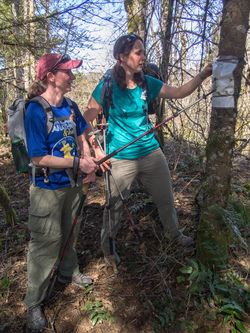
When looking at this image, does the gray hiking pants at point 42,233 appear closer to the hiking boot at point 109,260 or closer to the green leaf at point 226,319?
the hiking boot at point 109,260

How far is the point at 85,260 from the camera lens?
3125mm

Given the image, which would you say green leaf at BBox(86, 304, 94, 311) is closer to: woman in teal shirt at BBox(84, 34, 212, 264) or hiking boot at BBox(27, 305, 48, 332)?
hiking boot at BBox(27, 305, 48, 332)

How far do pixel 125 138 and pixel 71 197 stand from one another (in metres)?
0.84

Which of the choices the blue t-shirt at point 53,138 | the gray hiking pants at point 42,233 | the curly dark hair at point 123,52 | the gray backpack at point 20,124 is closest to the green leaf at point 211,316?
the gray hiking pants at point 42,233

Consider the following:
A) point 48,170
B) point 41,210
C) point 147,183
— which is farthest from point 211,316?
point 48,170

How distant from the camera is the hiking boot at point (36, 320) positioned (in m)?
2.25

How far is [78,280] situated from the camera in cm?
272

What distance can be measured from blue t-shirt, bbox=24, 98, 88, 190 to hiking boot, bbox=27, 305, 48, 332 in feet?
3.91

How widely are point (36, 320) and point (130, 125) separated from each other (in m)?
2.10

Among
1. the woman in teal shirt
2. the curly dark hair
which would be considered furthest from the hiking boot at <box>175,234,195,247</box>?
the curly dark hair

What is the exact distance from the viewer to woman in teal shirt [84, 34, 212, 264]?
254 centimetres

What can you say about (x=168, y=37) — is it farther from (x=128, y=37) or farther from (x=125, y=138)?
(x=125, y=138)

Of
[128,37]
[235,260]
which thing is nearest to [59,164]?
Answer: [128,37]

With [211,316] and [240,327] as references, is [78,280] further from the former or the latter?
[240,327]
